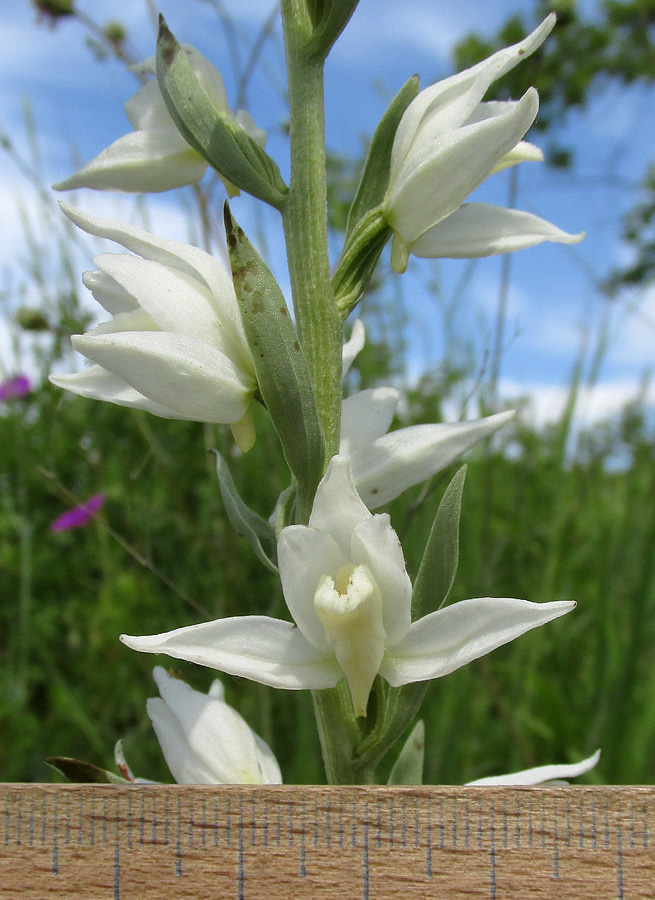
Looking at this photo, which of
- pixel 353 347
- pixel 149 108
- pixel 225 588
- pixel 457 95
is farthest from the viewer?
pixel 225 588

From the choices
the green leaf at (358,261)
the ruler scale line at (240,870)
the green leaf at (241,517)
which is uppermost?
the green leaf at (358,261)

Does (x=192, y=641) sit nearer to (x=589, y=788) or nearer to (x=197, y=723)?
(x=197, y=723)

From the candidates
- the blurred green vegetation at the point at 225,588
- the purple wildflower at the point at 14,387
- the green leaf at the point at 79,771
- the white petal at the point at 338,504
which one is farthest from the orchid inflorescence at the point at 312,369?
the purple wildflower at the point at 14,387

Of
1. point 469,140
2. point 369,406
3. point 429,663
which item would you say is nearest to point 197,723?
point 429,663

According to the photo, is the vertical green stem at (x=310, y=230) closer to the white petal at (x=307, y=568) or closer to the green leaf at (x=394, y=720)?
the green leaf at (x=394, y=720)

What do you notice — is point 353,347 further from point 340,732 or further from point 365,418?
point 340,732

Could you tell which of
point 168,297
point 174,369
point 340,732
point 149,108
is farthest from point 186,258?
point 340,732

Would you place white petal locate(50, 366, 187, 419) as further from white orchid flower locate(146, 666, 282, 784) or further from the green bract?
the green bract
